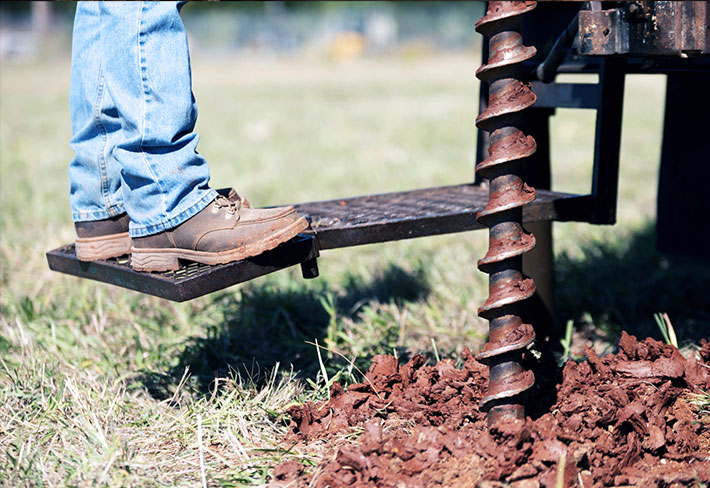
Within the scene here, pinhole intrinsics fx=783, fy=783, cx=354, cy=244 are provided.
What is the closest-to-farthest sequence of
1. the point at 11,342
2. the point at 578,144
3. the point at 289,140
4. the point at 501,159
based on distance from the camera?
1. the point at 501,159
2. the point at 11,342
3. the point at 578,144
4. the point at 289,140

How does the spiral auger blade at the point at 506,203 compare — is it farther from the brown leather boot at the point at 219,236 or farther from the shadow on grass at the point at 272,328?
the shadow on grass at the point at 272,328

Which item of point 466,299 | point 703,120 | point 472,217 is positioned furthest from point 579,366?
point 703,120

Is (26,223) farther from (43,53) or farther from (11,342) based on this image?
(43,53)

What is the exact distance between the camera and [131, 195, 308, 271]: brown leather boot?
1957 millimetres

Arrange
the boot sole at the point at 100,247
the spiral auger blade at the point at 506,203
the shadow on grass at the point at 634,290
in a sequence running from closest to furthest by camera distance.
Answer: the spiral auger blade at the point at 506,203 < the boot sole at the point at 100,247 < the shadow on grass at the point at 634,290

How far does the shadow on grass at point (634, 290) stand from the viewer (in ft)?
10.2

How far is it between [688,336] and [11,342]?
8.25 feet

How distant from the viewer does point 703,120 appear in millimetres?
3197

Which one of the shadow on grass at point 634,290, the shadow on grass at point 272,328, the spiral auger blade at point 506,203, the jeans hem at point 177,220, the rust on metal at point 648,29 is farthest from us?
the shadow on grass at point 634,290

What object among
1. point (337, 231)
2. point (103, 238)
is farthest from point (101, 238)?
point (337, 231)

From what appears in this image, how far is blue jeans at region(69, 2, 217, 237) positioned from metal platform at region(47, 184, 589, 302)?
0.53 feet

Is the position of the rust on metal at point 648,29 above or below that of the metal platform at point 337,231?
above

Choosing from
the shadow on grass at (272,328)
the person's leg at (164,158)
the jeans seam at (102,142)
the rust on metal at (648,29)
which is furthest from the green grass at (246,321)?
the rust on metal at (648,29)

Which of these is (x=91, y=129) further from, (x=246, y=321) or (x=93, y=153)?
(x=246, y=321)
